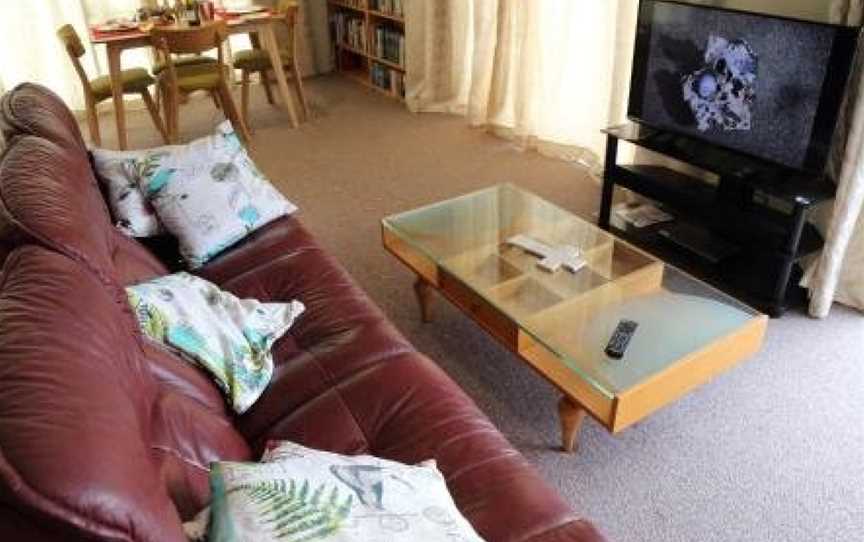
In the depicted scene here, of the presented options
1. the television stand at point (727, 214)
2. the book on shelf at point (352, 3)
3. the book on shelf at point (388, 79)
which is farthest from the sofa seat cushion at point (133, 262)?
the book on shelf at point (352, 3)

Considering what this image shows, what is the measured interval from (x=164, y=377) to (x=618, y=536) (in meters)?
1.12

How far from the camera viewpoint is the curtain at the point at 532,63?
3.39 meters

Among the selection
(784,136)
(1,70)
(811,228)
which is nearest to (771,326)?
(811,228)

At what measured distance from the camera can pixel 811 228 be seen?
8.09ft

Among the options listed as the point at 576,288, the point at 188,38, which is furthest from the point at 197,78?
the point at 576,288

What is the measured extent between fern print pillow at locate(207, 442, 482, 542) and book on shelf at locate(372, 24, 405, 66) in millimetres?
4155

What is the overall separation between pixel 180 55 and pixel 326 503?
379 cm

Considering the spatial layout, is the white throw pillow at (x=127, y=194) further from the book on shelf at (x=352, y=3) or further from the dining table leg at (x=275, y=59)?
the book on shelf at (x=352, y=3)

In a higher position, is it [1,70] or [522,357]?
[1,70]

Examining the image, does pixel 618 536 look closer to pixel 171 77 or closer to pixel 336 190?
pixel 336 190

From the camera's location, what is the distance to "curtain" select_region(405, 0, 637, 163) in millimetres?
3395

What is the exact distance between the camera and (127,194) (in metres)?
1.99

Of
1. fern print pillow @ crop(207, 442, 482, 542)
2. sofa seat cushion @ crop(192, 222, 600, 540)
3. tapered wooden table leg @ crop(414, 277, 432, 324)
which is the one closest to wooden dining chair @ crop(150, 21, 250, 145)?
tapered wooden table leg @ crop(414, 277, 432, 324)

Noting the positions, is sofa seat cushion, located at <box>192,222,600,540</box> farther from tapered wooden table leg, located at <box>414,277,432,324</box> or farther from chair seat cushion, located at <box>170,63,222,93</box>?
chair seat cushion, located at <box>170,63,222,93</box>
